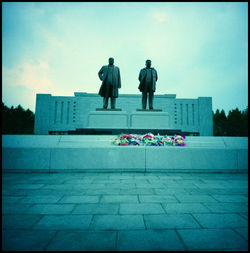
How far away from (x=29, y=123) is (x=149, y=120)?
49.8 m

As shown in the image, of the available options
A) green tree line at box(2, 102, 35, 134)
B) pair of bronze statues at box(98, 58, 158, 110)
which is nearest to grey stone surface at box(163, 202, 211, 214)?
pair of bronze statues at box(98, 58, 158, 110)

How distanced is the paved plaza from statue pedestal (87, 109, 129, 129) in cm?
642

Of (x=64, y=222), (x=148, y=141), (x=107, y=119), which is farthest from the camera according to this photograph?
(x=107, y=119)

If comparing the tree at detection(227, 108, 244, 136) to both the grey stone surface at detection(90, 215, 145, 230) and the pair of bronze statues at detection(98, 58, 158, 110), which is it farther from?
the grey stone surface at detection(90, 215, 145, 230)

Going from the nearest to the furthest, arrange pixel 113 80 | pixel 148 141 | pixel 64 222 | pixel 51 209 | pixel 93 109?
pixel 64 222 → pixel 51 209 → pixel 148 141 → pixel 113 80 → pixel 93 109

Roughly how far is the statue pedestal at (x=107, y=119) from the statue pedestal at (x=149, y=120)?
0.62 meters

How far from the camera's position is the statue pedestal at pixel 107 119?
33.4 feet

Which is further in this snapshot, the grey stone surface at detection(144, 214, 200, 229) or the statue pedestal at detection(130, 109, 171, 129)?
the statue pedestal at detection(130, 109, 171, 129)

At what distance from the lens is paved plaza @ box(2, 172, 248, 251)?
6.00 feet

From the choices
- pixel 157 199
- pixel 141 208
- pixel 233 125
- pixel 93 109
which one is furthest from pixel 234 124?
pixel 141 208

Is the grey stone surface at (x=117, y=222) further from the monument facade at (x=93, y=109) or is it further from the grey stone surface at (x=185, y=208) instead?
the monument facade at (x=93, y=109)

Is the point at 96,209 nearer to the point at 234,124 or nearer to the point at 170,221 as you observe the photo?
the point at 170,221

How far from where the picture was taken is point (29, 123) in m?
48.3

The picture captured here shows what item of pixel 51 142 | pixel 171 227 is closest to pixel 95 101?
pixel 51 142
